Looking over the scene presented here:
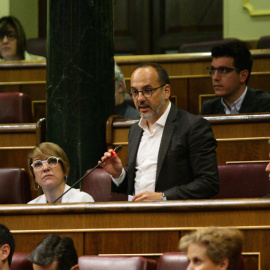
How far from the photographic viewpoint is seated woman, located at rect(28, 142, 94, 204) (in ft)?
4.04

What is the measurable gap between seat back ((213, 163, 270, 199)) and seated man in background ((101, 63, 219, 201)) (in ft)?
0.30

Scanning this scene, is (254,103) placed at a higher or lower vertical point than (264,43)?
lower

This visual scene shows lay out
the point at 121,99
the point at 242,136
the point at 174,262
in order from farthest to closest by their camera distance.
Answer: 1. the point at 121,99
2. the point at 242,136
3. the point at 174,262

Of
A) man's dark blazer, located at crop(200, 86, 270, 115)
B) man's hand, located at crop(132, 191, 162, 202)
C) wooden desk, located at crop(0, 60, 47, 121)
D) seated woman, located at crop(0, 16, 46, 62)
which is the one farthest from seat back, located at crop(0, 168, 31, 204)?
seated woman, located at crop(0, 16, 46, 62)

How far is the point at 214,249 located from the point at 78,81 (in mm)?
761

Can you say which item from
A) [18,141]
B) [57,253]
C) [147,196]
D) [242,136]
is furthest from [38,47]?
[57,253]

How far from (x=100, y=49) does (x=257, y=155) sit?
417 millimetres

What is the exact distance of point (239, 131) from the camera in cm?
143

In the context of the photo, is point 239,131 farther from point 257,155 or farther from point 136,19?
point 136,19

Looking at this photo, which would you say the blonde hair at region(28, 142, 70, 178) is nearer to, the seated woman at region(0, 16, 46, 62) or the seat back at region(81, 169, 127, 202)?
the seat back at region(81, 169, 127, 202)

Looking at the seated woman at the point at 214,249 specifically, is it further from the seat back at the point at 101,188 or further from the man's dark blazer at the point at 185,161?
the seat back at the point at 101,188

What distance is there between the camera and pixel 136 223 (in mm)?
1059

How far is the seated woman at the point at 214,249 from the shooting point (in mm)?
810

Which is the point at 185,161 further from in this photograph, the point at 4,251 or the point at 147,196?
the point at 4,251
